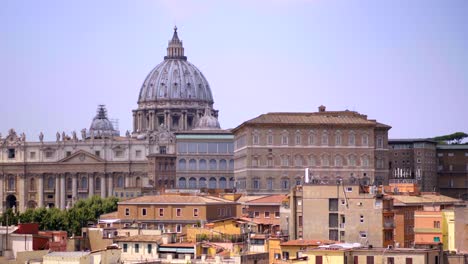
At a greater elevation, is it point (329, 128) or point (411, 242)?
point (329, 128)

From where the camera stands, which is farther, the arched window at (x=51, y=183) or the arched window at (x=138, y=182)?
the arched window at (x=51, y=183)

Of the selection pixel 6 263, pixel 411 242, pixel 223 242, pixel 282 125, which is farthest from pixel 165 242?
pixel 282 125

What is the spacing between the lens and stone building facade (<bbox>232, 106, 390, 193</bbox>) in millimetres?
129125

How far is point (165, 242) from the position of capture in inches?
2707

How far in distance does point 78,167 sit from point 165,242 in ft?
413

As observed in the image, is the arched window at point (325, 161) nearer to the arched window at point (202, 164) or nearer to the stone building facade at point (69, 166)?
the arched window at point (202, 164)

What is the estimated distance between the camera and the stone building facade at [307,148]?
129125 millimetres

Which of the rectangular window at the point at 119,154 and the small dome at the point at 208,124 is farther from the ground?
the small dome at the point at 208,124

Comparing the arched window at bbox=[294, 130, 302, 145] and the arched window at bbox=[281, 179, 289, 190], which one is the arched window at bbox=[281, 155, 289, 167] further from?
the arched window at bbox=[294, 130, 302, 145]

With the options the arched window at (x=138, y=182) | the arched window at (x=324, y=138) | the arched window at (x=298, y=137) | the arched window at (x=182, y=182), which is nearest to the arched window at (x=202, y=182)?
the arched window at (x=182, y=182)

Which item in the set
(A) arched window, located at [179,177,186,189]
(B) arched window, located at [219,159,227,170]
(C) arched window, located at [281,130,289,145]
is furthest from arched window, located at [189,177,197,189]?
(C) arched window, located at [281,130,289,145]

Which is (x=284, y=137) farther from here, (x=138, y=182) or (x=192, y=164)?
(x=138, y=182)

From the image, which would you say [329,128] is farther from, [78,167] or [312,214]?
[78,167]

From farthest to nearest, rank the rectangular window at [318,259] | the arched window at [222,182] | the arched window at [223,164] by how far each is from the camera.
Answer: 1. the arched window at [222,182]
2. the arched window at [223,164]
3. the rectangular window at [318,259]
